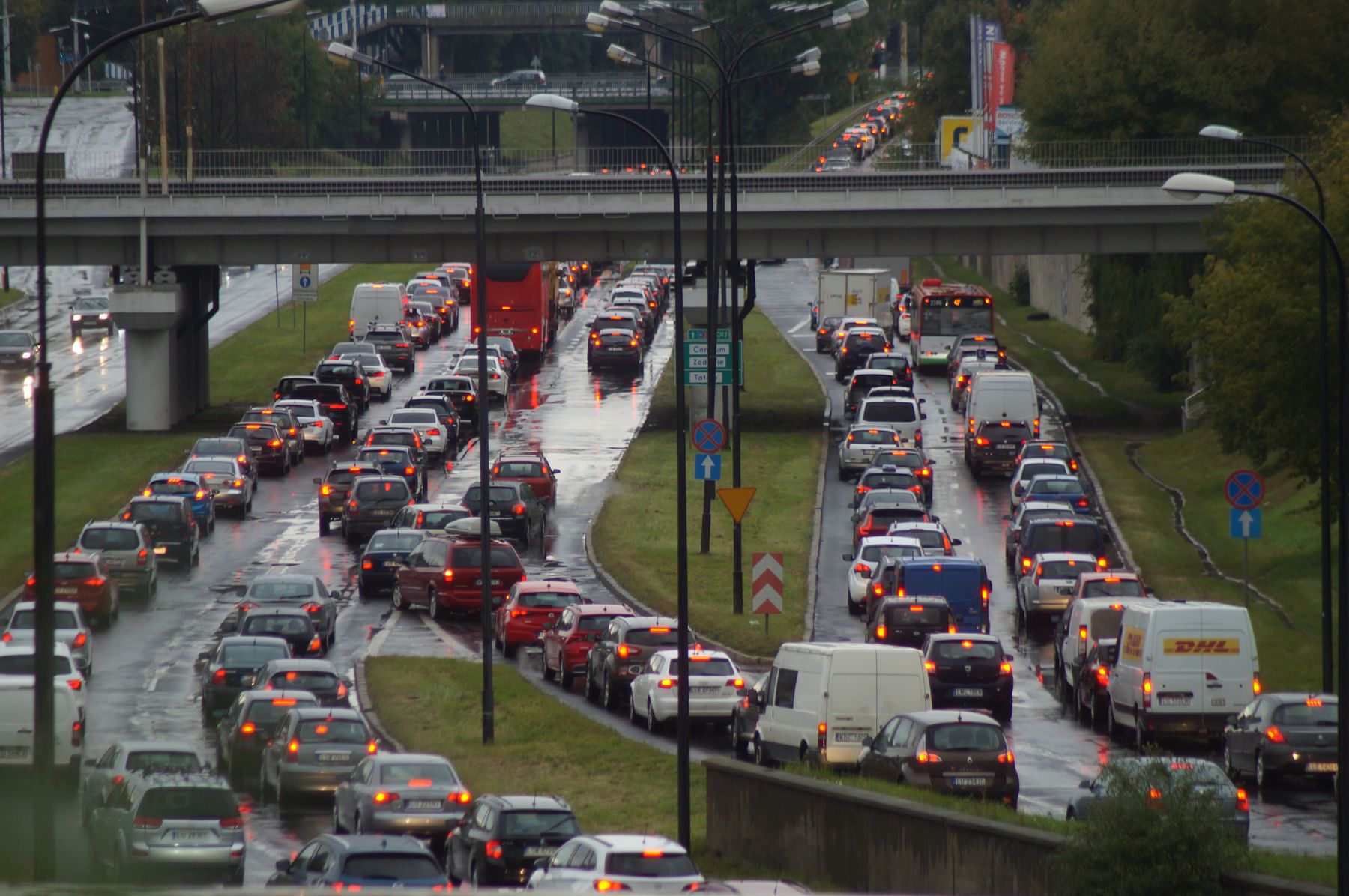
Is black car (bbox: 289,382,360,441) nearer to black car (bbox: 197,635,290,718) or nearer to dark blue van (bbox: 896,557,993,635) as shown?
dark blue van (bbox: 896,557,993,635)

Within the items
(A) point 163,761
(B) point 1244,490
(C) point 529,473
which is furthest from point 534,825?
(C) point 529,473

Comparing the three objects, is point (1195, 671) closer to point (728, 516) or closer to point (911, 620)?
point (911, 620)

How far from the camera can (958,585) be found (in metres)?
36.3

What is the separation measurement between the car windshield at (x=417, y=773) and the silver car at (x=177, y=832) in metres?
1.99

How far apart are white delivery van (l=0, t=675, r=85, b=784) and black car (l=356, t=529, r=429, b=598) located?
1503cm

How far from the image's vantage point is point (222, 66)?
13525 centimetres

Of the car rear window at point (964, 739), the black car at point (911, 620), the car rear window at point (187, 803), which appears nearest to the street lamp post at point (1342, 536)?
the car rear window at point (964, 739)

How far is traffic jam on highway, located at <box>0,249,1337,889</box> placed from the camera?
843 inches

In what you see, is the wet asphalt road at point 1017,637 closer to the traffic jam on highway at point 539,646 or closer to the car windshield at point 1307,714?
the traffic jam on highway at point 539,646

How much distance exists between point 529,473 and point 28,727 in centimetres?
2598

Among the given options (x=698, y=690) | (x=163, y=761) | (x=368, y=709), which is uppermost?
(x=163, y=761)

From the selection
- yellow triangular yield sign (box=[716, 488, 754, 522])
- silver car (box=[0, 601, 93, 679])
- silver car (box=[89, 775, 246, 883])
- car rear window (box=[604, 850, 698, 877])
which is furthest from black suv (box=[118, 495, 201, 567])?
car rear window (box=[604, 850, 698, 877])

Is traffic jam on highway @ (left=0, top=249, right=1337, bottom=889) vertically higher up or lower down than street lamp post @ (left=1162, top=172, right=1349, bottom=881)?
lower down

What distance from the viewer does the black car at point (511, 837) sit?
19984mm
